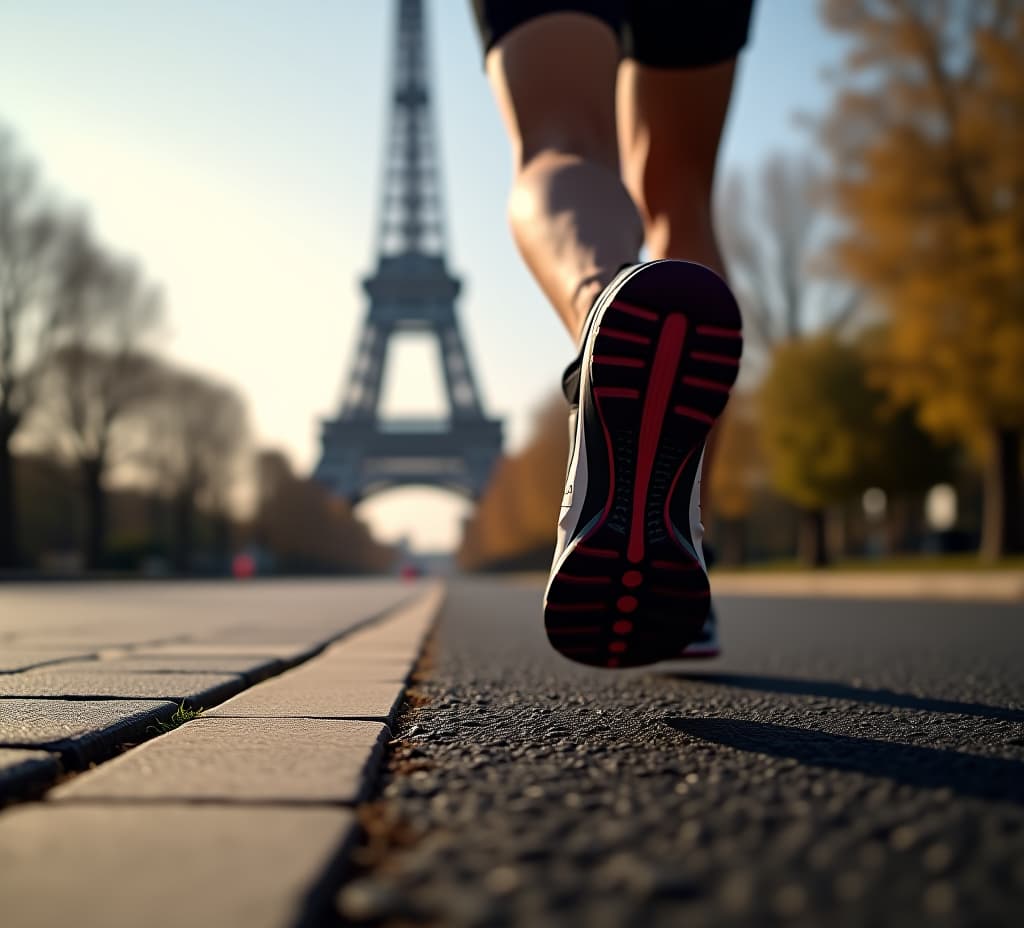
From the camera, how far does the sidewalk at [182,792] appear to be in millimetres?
691

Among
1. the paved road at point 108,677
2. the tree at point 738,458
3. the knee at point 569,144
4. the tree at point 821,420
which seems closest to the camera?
the paved road at point 108,677

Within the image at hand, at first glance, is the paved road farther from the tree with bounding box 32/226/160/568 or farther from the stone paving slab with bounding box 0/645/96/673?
the tree with bounding box 32/226/160/568

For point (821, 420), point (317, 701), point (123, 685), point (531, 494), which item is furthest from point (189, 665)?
point (531, 494)

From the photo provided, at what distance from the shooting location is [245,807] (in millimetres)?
931

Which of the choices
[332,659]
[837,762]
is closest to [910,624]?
[332,659]

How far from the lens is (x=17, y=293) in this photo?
20656 millimetres

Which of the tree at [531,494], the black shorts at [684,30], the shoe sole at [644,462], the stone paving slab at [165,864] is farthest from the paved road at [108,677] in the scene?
the tree at [531,494]

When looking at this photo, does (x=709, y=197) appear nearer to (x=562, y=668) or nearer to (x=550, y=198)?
(x=550, y=198)

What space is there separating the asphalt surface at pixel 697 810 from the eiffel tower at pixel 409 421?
39.8 m

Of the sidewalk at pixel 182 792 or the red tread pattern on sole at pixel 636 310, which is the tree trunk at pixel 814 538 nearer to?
the sidewalk at pixel 182 792

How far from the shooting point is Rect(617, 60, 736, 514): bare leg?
245 centimetres

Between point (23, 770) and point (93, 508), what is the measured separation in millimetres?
25068

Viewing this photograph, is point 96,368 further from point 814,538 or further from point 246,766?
point 246,766

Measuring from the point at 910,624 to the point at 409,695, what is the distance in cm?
385
